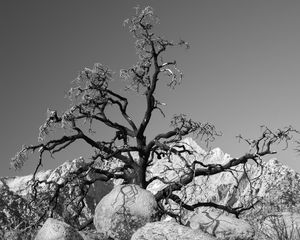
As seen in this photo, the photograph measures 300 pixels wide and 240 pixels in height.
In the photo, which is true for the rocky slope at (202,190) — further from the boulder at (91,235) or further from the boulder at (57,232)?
the boulder at (57,232)

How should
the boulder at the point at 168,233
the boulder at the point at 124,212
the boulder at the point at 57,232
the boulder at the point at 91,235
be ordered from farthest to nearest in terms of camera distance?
the boulder at the point at 124,212 < the boulder at the point at 91,235 < the boulder at the point at 57,232 < the boulder at the point at 168,233

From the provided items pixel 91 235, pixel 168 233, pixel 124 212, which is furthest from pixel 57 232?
pixel 168 233

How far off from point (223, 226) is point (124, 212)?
9.13ft

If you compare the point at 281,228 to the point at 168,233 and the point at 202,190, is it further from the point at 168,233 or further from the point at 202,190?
the point at 202,190

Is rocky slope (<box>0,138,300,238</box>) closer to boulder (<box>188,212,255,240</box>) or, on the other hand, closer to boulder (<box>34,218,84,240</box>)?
boulder (<box>188,212,255,240</box>)

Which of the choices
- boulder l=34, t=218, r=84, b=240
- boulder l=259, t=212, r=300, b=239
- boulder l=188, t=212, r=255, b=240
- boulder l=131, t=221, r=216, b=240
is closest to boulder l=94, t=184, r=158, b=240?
boulder l=34, t=218, r=84, b=240

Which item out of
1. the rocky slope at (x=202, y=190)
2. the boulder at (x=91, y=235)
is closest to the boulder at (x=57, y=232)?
the boulder at (x=91, y=235)

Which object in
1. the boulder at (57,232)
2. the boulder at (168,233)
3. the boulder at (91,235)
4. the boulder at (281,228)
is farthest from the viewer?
the boulder at (91,235)

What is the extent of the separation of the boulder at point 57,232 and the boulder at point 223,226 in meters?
3.50

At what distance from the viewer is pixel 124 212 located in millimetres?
11219

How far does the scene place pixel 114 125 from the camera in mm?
16016

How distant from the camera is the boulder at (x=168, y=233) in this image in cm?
921

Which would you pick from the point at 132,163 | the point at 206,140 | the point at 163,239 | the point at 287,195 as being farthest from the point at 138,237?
the point at 287,195

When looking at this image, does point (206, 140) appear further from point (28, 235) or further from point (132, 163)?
point (28, 235)
